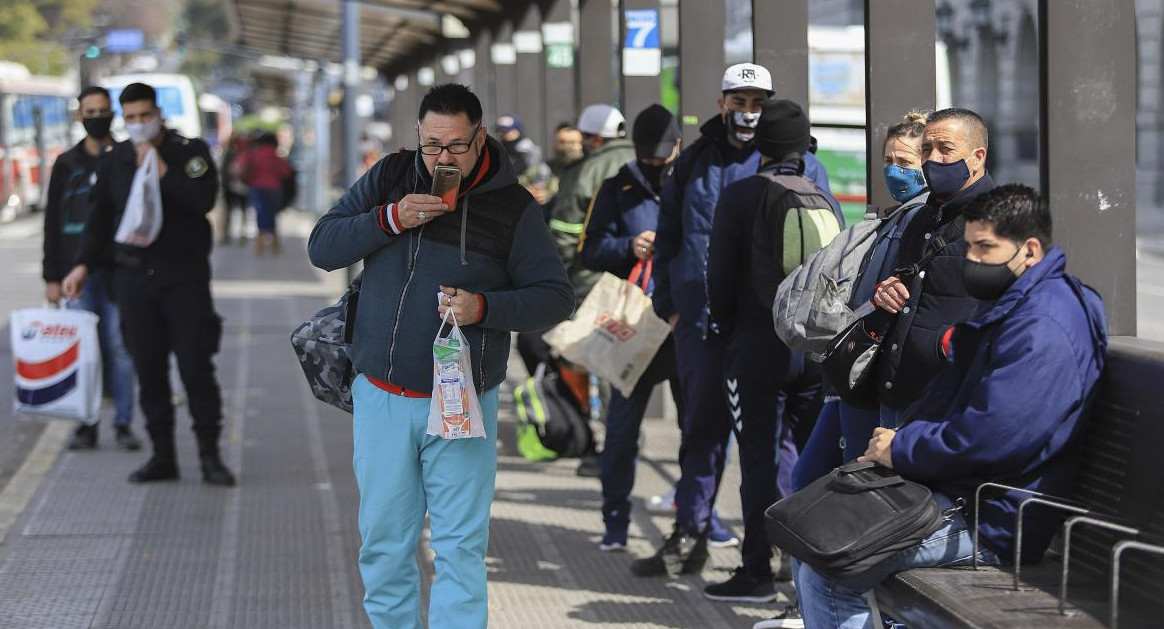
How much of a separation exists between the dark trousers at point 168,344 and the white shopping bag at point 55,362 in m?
0.72

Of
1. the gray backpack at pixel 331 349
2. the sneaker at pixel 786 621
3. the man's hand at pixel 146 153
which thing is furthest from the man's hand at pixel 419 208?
the man's hand at pixel 146 153

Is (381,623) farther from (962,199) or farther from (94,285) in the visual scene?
(94,285)

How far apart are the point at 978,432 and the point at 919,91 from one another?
8.45ft

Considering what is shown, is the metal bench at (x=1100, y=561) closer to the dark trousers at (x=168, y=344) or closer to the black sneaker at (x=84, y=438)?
the dark trousers at (x=168, y=344)

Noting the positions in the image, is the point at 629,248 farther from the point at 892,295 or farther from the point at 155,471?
the point at 155,471

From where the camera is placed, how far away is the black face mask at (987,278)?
4148 millimetres

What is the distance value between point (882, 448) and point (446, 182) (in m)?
1.36

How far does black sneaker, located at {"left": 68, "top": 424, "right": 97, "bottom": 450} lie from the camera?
373 inches

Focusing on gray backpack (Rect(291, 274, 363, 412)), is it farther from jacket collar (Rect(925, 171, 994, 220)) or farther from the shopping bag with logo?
jacket collar (Rect(925, 171, 994, 220))

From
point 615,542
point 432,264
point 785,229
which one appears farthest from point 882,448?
point 615,542

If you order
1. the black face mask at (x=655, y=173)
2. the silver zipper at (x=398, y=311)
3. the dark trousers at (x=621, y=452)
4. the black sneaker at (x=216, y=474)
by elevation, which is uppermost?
the black face mask at (x=655, y=173)

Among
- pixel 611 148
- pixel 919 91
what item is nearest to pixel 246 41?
pixel 611 148

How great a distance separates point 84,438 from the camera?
31.2ft

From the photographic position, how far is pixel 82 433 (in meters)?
9.55
